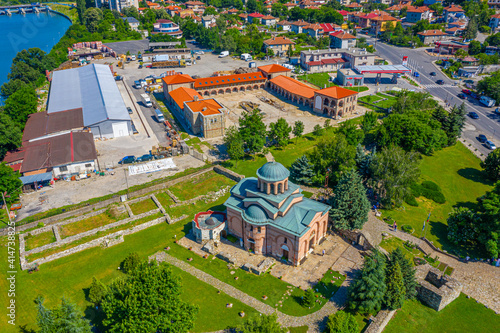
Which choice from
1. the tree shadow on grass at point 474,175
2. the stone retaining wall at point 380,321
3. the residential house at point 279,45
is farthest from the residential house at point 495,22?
the stone retaining wall at point 380,321

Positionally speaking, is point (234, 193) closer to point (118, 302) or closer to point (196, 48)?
point (118, 302)

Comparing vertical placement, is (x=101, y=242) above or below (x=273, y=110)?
below

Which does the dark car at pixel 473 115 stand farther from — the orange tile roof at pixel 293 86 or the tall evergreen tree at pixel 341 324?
the tall evergreen tree at pixel 341 324

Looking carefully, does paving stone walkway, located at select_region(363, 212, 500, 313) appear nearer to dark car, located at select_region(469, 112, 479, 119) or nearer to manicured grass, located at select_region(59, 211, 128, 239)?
manicured grass, located at select_region(59, 211, 128, 239)

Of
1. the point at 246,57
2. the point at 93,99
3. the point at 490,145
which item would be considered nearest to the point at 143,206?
the point at 93,99

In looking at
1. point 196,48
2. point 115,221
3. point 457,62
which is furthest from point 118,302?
point 196,48

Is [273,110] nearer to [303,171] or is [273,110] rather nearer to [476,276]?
[303,171]
